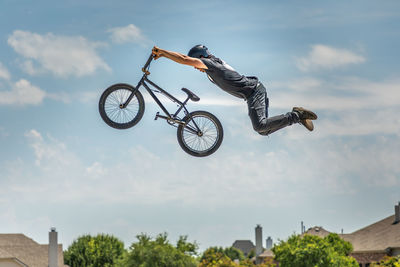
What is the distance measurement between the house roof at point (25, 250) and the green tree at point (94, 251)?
5.58 feet

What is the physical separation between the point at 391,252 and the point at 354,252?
25.2 ft

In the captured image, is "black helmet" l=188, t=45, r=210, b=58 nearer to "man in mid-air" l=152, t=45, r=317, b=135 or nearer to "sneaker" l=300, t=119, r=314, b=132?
"man in mid-air" l=152, t=45, r=317, b=135

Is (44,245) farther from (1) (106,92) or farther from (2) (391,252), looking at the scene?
(1) (106,92)

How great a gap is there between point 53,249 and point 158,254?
2682 cm

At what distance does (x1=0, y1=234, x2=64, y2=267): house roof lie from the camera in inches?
3730

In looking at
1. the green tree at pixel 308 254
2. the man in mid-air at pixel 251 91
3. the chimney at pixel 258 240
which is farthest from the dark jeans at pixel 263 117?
the chimney at pixel 258 240

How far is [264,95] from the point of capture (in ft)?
60.3

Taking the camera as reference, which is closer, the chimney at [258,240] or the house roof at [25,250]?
the house roof at [25,250]

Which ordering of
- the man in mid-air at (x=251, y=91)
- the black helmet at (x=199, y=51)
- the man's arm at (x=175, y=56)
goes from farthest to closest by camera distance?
the black helmet at (x=199, y=51)
the man in mid-air at (x=251, y=91)
the man's arm at (x=175, y=56)

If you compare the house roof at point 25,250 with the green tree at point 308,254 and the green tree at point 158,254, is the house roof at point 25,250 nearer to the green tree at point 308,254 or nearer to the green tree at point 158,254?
the green tree at point 158,254

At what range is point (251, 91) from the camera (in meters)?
18.3

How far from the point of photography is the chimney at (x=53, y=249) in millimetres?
97625

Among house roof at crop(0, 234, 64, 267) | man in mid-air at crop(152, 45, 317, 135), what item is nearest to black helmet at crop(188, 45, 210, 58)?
man in mid-air at crop(152, 45, 317, 135)

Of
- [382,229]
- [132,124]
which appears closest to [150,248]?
[382,229]
